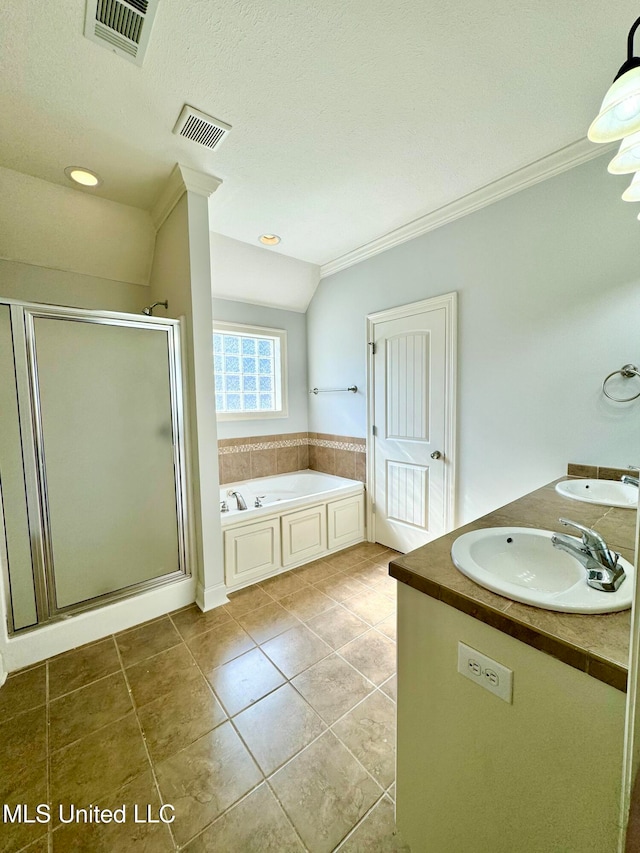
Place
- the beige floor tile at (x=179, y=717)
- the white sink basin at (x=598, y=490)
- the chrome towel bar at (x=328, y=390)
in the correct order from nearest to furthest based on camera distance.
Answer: the beige floor tile at (x=179, y=717) < the white sink basin at (x=598, y=490) < the chrome towel bar at (x=328, y=390)

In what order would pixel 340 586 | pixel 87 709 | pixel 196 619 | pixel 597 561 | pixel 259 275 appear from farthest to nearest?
pixel 259 275 < pixel 340 586 < pixel 196 619 < pixel 87 709 < pixel 597 561

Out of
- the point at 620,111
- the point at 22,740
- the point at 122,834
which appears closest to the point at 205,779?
the point at 122,834

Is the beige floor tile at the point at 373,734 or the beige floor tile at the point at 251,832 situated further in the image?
the beige floor tile at the point at 373,734

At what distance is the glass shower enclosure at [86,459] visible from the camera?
1.70 meters

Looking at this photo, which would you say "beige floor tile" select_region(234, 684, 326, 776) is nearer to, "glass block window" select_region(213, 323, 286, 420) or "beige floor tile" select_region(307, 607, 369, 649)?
"beige floor tile" select_region(307, 607, 369, 649)

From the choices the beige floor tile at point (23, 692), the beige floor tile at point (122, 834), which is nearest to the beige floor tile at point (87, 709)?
the beige floor tile at point (23, 692)

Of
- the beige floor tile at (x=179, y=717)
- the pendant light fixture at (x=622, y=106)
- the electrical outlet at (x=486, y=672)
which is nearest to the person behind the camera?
the electrical outlet at (x=486, y=672)

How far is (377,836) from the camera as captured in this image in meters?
1.02

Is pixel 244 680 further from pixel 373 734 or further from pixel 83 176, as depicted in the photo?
pixel 83 176

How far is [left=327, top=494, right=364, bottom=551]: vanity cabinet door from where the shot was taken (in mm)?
2900

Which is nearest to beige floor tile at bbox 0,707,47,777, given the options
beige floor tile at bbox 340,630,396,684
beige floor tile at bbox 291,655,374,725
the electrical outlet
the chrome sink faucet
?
beige floor tile at bbox 291,655,374,725

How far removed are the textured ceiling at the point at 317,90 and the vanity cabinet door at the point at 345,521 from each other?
242 cm

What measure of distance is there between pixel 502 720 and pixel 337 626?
1.39 metres

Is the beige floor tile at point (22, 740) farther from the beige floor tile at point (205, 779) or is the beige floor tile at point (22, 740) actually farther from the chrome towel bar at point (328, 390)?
the chrome towel bar at point (328, 390)
